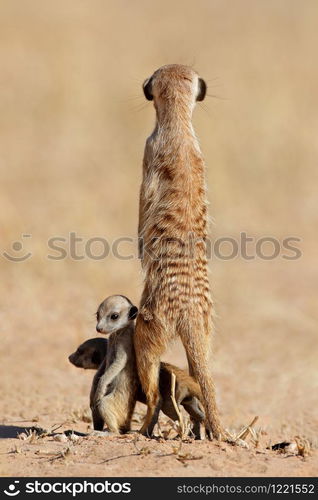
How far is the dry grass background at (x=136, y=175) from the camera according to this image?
11.0 metres

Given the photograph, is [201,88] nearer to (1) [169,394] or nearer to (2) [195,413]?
(1) [169,394]

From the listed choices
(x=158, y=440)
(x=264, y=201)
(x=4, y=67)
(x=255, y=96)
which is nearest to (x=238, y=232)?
(x=264, y=201)

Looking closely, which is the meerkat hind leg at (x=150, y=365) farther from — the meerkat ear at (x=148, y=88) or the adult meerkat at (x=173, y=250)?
the meerkat ear at (x=148, y=88)

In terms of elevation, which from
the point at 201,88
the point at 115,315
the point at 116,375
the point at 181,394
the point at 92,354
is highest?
the point at 201,88

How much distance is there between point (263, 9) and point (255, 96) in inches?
213

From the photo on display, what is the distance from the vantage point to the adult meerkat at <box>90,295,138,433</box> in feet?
21.9

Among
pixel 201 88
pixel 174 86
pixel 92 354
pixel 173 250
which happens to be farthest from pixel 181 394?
pixel 201 88

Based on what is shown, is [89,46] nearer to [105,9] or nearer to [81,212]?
[105,9]

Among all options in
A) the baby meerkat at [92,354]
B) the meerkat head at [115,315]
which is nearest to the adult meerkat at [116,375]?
the meerkat head at [115,315]

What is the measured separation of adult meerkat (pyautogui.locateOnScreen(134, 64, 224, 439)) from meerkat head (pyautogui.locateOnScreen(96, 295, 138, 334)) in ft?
0.36

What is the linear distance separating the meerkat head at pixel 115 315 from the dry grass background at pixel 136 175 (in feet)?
6.51

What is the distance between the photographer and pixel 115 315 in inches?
269

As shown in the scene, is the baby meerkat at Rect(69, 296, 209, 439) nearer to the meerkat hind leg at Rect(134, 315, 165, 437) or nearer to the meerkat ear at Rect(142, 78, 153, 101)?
the meerkat hind leg at Rect(134, 315, 165, 437)

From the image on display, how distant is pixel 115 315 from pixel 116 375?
18.1 inches
